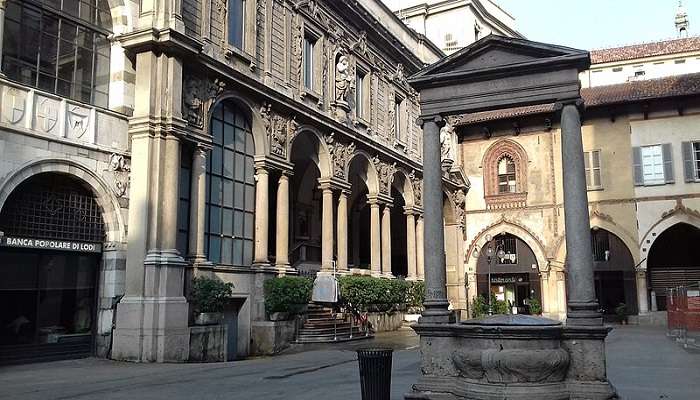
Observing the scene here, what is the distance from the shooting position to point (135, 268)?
50.8 ft

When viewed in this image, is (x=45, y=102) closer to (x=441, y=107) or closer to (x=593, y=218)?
(x=441, y=107)

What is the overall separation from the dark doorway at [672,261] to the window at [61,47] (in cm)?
2713

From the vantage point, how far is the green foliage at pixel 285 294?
1917cm

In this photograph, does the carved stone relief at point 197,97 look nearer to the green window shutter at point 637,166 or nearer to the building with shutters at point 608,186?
the building with shutters at point 608,186

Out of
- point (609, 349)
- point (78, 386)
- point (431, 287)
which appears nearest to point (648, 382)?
point (431, 287)

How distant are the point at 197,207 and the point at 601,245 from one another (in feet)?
75.3

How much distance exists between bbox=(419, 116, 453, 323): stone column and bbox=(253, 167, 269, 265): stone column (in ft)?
33.3

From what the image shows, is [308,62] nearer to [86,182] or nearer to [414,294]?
[86,182]

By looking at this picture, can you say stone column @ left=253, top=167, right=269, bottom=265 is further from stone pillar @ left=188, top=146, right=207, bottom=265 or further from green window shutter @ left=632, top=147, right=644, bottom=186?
green window shutter @ left=632, top=147, right=644, bottom=186

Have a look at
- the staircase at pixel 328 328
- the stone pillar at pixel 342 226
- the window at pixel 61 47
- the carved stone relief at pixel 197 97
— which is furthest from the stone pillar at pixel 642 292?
the window at pixel 61 47

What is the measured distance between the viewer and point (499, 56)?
1042 centimetres

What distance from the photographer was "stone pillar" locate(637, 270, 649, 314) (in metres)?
30.8

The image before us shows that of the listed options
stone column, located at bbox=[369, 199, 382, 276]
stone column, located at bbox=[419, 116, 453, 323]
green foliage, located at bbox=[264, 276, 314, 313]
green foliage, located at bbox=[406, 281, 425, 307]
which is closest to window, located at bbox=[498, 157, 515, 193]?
green foliage, located at bbox=[406, 281, 425, 307]

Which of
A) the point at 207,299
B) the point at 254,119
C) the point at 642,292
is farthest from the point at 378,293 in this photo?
the point at 642,292
